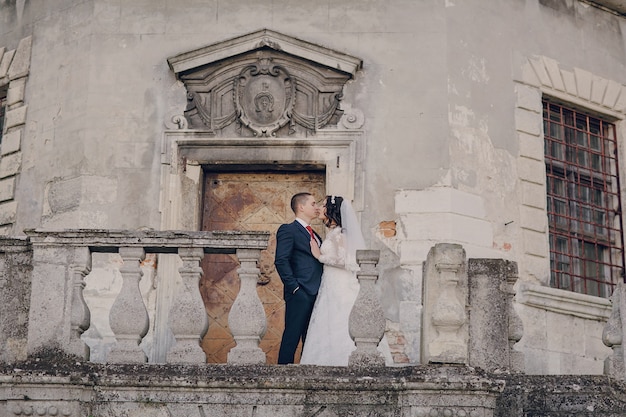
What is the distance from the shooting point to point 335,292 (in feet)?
34.4

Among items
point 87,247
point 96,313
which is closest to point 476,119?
point 96,313

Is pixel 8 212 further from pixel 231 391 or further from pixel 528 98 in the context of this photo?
pixel 528 98

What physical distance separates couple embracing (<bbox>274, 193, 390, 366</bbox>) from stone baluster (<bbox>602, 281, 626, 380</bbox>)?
2097 mm

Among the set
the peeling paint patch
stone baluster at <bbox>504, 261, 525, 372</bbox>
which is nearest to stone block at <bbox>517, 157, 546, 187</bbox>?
the peeling paint patch

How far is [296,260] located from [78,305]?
234 centimetres

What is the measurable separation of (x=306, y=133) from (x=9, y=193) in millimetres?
3522

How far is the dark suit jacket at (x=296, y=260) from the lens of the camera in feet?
34.3

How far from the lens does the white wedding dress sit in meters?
10.0

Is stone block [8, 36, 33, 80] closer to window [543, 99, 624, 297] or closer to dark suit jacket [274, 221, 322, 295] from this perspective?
dark suit jacket [274, 221, 322, 295]

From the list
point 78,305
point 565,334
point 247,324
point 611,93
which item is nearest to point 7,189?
point 78,305

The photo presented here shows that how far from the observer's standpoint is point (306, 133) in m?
13.1

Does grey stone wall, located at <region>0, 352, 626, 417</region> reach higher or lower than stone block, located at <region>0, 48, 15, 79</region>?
lower

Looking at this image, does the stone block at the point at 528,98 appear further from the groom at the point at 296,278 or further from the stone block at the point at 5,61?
the stone block at the point at 5,61

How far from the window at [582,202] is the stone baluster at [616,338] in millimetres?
4479
